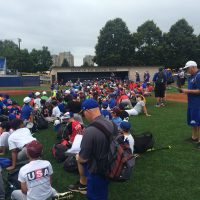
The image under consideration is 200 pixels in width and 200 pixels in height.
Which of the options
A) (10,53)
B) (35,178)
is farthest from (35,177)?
(10,53)

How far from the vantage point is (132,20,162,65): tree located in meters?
59.7

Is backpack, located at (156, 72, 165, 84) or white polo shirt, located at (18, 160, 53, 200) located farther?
backpack, located at (156, 72, 165, 84)

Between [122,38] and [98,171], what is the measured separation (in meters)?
60.6

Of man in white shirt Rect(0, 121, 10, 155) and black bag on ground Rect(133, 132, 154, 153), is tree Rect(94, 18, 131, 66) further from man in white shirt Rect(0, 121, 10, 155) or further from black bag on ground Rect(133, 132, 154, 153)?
black bag on ground Rect(133, 132, 154, 153)

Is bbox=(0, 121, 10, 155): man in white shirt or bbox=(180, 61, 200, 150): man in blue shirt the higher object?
bbox=(180, 61, 200, 150): man in blue shirt

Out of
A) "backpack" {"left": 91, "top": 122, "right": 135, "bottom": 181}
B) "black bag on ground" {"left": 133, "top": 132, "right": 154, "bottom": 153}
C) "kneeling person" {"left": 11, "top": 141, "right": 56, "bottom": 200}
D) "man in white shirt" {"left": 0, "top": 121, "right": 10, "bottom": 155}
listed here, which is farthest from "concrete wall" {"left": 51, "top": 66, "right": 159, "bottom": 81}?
"backpack" {"left": 91, "top": 122, "right": 135, "bottom": 181}

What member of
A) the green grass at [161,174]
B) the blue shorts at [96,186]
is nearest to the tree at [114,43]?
the green grass at [161,174]

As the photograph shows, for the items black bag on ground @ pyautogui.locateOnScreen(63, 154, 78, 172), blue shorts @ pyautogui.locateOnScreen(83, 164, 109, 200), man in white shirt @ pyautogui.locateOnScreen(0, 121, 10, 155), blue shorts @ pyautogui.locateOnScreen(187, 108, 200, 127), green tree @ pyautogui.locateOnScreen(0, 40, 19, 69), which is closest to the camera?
blue shorts @ pyautogui.locateOnScreen(83, 164, 109, 200)

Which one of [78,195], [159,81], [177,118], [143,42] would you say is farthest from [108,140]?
[143,42]

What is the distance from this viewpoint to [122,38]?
6281 cm

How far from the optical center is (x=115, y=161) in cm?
373

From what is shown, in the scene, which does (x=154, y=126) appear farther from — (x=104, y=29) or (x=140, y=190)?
(x=104, y=29)

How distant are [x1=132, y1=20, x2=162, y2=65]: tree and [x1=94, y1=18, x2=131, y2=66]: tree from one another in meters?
1.74

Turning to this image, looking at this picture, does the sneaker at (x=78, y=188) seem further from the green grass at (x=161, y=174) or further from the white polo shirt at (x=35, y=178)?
the white polo shirt at (x=35, y=178)
